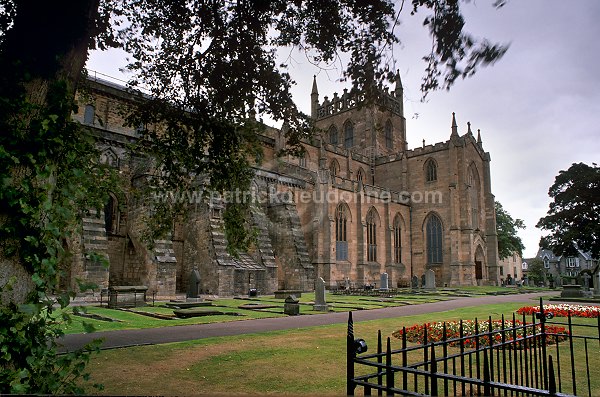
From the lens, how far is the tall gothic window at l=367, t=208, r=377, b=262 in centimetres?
3925

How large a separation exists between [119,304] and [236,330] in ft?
24.8

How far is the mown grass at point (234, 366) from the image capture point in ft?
19.1

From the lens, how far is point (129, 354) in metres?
7.98

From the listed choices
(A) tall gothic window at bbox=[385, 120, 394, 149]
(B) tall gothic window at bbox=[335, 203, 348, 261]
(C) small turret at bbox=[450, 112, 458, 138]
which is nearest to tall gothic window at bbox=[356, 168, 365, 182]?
(A) tall gothic window at bbox=[385, 120, 394, 149]

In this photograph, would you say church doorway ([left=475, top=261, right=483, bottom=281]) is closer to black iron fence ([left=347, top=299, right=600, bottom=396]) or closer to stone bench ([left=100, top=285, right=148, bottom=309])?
black iron fence ([left=347, top=299, right=600, bottom=396])

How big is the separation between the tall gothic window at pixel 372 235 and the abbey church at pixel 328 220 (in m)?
0.11

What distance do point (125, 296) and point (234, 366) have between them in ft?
38.2

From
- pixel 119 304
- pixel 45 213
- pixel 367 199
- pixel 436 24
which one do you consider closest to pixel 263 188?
pixel 367 199

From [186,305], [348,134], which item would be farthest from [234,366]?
[348,134]

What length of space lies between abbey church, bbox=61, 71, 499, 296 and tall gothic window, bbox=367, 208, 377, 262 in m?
0.11

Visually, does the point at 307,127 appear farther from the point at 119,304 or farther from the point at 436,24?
the point at 119,304

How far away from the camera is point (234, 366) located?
23.4 feet

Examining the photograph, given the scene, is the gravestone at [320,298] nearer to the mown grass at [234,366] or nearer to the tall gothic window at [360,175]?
the mown grass at [234,366]

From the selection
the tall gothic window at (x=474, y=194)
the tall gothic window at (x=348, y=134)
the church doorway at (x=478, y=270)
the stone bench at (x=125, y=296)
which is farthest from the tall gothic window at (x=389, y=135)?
the stone bench at (x=125, y=296)
